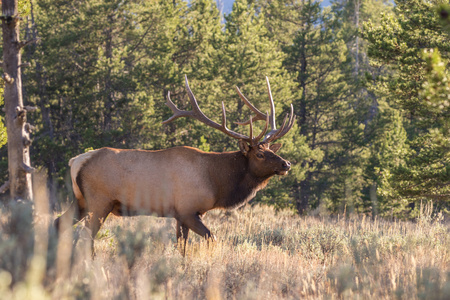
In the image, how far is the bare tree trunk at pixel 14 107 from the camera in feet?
24.9

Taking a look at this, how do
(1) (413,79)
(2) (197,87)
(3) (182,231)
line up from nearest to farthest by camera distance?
1. (3) (182,231)
2. (1) (413,79)
3. (2) (197,87)

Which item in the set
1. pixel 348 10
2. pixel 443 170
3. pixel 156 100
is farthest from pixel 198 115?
pixel 348 10

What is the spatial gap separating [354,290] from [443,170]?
6.70m

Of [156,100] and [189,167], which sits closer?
[189,167]

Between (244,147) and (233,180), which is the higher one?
(244,147)

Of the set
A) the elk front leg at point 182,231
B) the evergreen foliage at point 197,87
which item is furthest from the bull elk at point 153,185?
the evergreen foliage at point 197,87

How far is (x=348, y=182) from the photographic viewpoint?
65.4ft

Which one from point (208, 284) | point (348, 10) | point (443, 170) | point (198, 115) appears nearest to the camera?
point (208, 284)

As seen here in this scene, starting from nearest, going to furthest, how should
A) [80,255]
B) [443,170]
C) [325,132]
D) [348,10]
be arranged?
[80,255] → [443,170] → [325,132] → [348,10]

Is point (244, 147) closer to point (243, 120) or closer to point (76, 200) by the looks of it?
point (76, 200)

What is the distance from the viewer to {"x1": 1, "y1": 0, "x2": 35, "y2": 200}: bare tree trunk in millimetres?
7578

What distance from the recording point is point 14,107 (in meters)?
7.73

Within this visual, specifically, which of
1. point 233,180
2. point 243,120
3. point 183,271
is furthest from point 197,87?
point 183,271

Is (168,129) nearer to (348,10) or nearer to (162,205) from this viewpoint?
(162,205)
